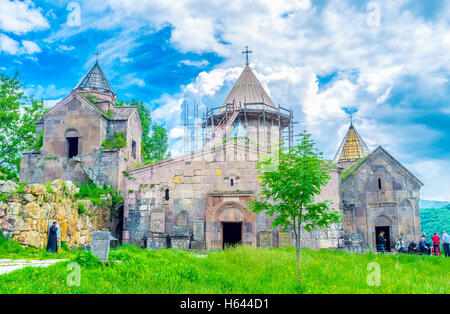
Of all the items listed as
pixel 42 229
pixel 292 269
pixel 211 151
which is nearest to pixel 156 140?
pixel 211 151

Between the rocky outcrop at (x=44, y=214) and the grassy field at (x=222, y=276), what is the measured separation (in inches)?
141

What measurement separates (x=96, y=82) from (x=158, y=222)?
10.0 m

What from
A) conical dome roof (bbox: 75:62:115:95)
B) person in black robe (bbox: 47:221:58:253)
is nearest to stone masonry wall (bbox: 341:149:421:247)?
person in black robe (bbox: 47:221:58:253)

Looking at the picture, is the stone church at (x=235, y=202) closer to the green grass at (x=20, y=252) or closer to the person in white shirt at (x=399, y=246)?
the person in white shirt at (x=399, y=246)

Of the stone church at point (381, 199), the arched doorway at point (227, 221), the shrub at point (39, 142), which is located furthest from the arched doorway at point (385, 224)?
the shrub at point (39, 142)

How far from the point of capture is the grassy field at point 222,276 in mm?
6230

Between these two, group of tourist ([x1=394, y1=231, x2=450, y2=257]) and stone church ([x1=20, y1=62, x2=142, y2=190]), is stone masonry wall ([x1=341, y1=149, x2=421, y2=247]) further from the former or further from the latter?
stone church ([x1=20, y1=62, x2=142, y2=190])

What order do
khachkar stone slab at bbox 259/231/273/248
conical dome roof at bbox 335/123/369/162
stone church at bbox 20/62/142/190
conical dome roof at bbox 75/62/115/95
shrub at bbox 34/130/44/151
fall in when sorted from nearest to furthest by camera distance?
khachkar stone slab at bbox 259/231/273/248 < stone church at bbox 20/62/142/190 < shrub at bbox 34/130/44/151 < conical dome roof at bbox 75/62/115/95 < conical dome roof at bbox 335/123/369/162

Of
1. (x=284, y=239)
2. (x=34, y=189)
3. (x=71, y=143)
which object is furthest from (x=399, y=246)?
(x=71, y=143)

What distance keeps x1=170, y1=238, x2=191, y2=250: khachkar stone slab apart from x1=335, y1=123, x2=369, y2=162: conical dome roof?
13.4m

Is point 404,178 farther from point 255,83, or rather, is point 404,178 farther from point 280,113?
point 255,83

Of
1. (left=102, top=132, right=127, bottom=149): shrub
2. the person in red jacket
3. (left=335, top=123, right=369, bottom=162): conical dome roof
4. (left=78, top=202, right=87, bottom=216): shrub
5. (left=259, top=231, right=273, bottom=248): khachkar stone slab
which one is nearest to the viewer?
(left=259, top=231, right=273, bottom=248): khachkar stone slab

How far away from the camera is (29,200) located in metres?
A: 10.9

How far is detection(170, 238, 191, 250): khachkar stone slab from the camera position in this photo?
44.0 ft
